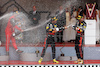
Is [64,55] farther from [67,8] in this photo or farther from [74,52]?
[67,8]

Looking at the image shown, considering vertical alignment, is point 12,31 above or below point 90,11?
below

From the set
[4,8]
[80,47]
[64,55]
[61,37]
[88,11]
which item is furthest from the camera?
[4,8]

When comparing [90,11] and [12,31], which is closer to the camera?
[12,31]

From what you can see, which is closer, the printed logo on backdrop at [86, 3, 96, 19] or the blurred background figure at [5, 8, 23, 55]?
the blurred background figure at [5, 8, 23, 55]

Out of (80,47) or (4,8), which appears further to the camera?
(4,8)

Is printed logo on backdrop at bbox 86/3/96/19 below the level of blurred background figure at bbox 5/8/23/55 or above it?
above

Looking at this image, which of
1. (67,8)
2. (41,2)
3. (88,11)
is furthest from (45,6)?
(88,11)

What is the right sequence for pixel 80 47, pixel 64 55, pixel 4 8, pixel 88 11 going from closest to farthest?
pixel 80 47 < pixel 64 55 < pixel 88 11 < pixel 4 8

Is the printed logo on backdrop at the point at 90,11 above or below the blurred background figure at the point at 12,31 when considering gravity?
above

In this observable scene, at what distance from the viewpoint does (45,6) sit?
6.65 m

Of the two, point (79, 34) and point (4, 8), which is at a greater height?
point (4, 8)

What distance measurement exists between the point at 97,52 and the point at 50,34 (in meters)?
0.99

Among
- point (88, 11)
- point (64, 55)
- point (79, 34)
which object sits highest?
point (88, 11)

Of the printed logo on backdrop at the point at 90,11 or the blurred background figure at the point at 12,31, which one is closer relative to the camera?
the blurred background figure at the point at 12,31
